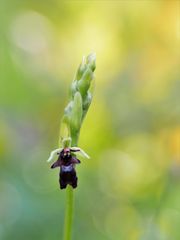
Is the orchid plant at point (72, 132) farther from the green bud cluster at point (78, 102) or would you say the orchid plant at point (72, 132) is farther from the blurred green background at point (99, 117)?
the blurred green background at point (99, 117)

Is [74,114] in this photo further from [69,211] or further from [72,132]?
[69,211]

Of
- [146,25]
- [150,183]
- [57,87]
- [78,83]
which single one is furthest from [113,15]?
[78,83]

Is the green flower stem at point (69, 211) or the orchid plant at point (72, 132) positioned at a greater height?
the orchid plant at point (72, 132)

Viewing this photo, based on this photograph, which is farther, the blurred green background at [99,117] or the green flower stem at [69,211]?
the blurred green background at [99,117]

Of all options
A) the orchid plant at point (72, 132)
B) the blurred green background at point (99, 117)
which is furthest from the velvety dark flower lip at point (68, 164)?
the blurred green background at point (99, 117)

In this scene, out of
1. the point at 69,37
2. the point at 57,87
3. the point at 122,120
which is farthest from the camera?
the point at 69,37

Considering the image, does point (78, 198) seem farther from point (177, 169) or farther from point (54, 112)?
point (54, 112)

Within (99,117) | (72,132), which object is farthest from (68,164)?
(99,117)

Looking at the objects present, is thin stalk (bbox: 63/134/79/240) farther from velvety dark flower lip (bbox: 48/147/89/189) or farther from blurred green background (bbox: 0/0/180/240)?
blurred green background (bbox: 0/0/180/240)
